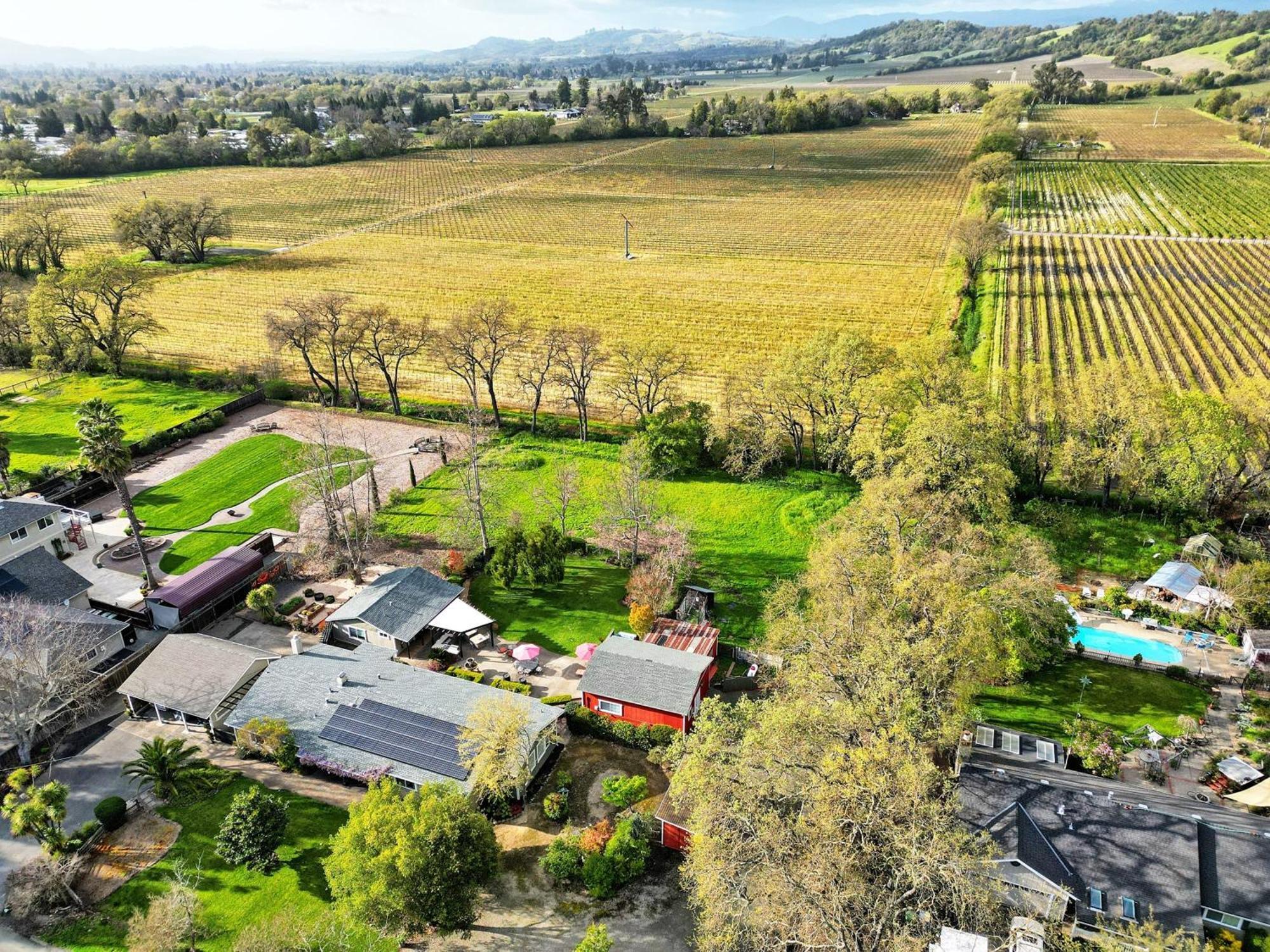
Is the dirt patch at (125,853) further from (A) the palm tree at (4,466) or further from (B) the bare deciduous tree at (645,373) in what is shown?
(B) the bare deciduous tree at (645,373)

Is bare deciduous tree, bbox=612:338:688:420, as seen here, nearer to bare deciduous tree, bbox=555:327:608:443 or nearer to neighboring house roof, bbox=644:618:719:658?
bare deciduous tree, bbox=555:327:608:443

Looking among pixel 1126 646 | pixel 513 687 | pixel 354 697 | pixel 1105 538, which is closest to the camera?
pixel 354 697

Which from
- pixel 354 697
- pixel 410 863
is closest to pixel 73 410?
pixel 354 697

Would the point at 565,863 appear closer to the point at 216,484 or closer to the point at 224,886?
the point at 224,886

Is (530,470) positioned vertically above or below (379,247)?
below

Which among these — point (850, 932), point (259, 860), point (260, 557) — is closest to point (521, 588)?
point (260, 557)

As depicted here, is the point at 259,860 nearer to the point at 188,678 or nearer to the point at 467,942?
the point at 467,942

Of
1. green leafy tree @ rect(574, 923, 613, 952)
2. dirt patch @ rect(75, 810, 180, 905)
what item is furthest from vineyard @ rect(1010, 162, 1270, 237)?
dirt patch @ rect(75, 810, 180, 905)
